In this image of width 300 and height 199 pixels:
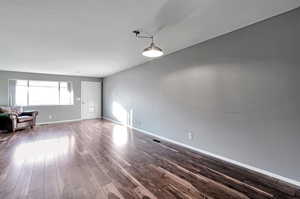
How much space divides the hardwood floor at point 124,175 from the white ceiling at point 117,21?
232 cm

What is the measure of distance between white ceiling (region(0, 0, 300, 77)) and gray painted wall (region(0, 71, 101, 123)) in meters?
3.28

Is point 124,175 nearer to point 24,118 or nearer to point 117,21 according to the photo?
point 117,21

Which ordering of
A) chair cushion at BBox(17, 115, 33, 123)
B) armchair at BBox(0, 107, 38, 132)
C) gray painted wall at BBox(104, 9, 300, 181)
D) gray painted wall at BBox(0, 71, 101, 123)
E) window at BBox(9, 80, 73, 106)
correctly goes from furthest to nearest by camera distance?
window at BBox(9, 80, 73, 106)
gray painted wall at BBox(0, 71, 101, 123)
chair cushion at BBox(17, 115, 33, 123)
armchair at BBox(0, 107, 38, 132)
gray painted wall at BBox(104, 9, 300, 181)

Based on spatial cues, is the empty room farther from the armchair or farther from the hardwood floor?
the armchair

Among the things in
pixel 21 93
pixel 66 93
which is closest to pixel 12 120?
pixel 21 93

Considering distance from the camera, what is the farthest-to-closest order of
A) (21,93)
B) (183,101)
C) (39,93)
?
(39,93)
(21,93)
(183,101)

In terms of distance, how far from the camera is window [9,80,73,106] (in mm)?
5855

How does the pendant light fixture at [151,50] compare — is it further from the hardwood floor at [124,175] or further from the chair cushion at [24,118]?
the chair cushion at [24,118]

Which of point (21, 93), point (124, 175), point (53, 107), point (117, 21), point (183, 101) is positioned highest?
point (117, 21)

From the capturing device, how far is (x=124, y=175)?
2.23 metres

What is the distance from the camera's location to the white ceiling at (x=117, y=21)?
1.79m

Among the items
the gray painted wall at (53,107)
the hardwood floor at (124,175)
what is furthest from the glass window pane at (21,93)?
the hardwood floor at (124,175)

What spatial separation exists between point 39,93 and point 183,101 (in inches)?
251

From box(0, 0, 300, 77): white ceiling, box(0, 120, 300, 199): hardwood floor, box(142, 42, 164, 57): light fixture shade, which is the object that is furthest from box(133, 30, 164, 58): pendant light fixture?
box(0, 120, 300, 199): hardwood floor
